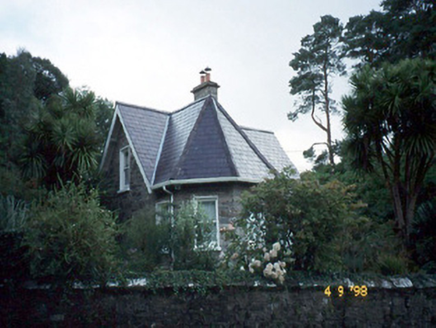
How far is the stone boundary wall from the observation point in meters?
7.91

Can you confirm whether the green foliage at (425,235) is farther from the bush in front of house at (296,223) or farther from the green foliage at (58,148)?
the green foliage at (58,148)

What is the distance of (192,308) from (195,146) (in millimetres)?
8574

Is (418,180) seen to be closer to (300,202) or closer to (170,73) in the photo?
(300,202)

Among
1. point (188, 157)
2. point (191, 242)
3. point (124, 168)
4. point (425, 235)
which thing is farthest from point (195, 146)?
point (425, 235)

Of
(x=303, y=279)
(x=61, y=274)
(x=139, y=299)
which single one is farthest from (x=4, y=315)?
(x=303, y=279)

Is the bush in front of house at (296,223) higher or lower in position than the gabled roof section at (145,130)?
lower

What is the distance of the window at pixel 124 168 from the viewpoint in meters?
18.0

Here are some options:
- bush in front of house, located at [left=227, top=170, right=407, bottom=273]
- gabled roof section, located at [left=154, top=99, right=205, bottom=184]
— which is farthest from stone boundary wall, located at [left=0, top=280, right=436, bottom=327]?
gabled roof section, located at [left=154, top=99, right=205, bottom=184]

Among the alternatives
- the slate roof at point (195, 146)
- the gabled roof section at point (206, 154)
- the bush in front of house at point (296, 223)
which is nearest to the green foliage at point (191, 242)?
the bush in front of house at point (296, 223)

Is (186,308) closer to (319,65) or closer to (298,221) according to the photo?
(298,221)

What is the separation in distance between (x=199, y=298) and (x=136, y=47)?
267 inches

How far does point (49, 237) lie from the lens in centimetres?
763

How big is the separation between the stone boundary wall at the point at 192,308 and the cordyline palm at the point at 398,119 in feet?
14.7

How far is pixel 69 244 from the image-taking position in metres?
7.55
